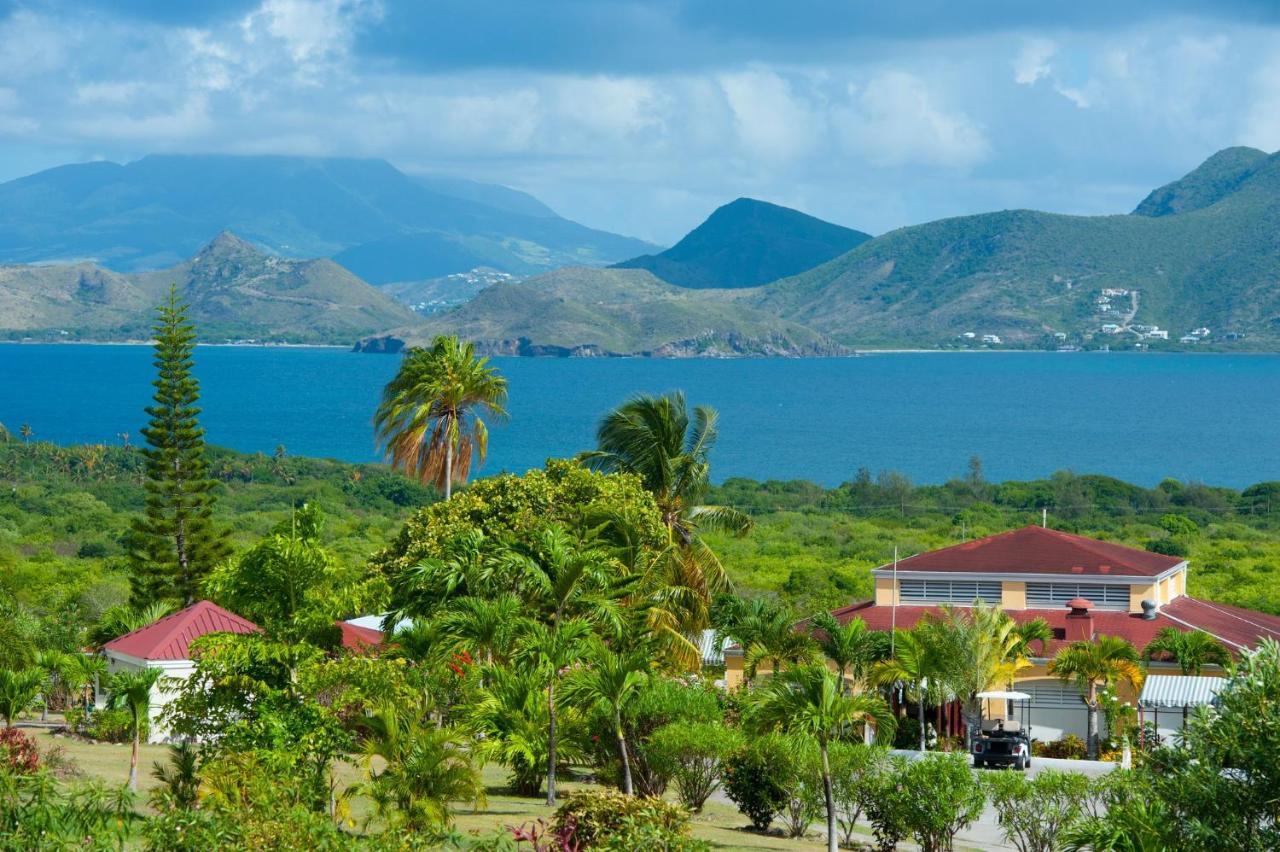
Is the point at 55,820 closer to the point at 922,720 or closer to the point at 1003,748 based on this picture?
the point at 1003,748

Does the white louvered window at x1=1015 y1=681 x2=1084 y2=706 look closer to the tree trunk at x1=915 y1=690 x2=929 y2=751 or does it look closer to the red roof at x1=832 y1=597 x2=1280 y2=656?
the red roof at x1=832 y1=597 x2=1280 y2=656

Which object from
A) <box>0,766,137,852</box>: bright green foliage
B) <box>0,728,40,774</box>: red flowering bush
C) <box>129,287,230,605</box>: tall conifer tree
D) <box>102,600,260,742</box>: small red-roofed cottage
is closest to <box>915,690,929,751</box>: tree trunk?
<box>102,600,260,742</box>: small red-roofed cottage

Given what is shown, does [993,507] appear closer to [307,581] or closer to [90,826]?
[307,581]

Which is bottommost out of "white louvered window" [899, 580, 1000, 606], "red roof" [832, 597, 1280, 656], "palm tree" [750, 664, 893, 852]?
"red roof" [832, 597, 1280, 656]

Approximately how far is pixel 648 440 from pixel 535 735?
10793mm

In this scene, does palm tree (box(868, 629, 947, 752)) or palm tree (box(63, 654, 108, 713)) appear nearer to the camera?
palm tree (box(868, 629, 947, 752))

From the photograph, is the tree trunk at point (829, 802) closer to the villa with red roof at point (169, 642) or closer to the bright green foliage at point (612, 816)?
the bright green foliage at point (612, 816)

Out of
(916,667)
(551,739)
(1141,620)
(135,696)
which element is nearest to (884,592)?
(1141,620)

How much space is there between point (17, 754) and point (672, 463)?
1473 cm

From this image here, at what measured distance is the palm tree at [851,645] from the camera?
2927 cm

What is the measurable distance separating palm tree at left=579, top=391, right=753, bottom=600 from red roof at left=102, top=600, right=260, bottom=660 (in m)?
7.54

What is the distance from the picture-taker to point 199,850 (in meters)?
14.1

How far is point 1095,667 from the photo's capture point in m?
29.6

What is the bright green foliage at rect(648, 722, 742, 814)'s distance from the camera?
72.2ft
